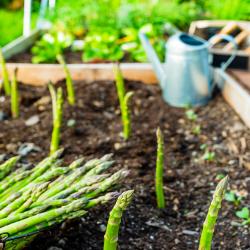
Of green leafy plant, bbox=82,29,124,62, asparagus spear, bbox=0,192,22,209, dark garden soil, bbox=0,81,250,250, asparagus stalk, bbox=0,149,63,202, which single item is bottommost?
dark garden soil, bbox=0,81,250,250

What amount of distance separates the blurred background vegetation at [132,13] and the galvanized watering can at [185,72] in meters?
0.76

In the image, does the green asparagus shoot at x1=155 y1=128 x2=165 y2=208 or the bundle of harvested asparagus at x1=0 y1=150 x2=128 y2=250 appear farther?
the green asparagus shoot at x1=155 y1=128 x2=165 y2=208

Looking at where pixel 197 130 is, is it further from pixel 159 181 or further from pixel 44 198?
pixel 44 198

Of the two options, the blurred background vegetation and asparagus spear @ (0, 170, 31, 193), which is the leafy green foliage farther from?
asparagus spear @ (0, 170, 31, 193)

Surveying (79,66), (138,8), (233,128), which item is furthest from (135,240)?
(138,8)

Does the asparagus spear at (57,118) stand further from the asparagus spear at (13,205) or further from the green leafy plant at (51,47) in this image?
the green leafy plant at (51,47)

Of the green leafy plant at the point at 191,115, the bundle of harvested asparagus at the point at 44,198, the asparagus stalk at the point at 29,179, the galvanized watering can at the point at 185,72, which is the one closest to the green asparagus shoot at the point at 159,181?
the bundle of harvested asparagus at the point at 44,198

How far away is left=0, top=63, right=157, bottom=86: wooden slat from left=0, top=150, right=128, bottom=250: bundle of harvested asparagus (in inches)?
59.9

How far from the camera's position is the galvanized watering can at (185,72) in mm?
2670

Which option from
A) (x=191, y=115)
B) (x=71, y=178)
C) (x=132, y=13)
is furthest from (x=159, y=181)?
(x=132, y=13)

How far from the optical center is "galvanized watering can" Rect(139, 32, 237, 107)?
2670mm

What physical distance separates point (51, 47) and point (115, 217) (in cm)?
244

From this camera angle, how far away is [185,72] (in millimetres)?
2695

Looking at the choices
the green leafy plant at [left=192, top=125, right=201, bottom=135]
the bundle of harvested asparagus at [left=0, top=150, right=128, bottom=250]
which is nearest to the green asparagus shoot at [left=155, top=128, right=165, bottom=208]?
the bundle of harvested asparagus at [left=0, top=150, right=128, bottom=250]
